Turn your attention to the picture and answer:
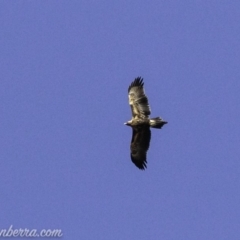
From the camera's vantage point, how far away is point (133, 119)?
136 feet

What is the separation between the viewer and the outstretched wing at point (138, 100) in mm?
41550

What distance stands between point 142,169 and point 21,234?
7022 mm

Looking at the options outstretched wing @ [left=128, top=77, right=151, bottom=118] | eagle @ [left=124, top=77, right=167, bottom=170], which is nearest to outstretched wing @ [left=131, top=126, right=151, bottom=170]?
eagle @ [left=124, top=77, right=167, bottom=170]

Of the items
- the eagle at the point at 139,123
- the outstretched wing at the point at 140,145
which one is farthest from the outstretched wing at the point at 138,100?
the outstretched wing at the point at 140,145

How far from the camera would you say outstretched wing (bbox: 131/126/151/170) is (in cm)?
4147

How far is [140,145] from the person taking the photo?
41750 millimetres

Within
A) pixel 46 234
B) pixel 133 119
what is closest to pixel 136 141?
pixel 133 119

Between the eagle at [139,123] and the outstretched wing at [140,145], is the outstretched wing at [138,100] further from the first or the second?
the outstretched wing at [140,145]

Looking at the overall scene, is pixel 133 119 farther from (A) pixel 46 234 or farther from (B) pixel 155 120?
(A) pixel 46 234

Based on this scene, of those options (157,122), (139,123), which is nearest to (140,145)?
(139,123)

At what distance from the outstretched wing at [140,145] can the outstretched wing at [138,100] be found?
76cm

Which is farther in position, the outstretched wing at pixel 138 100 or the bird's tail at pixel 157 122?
the outstretched wing at pixel 138 100

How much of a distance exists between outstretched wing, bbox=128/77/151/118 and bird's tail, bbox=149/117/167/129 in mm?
799

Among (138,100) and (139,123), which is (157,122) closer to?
(139,123)
